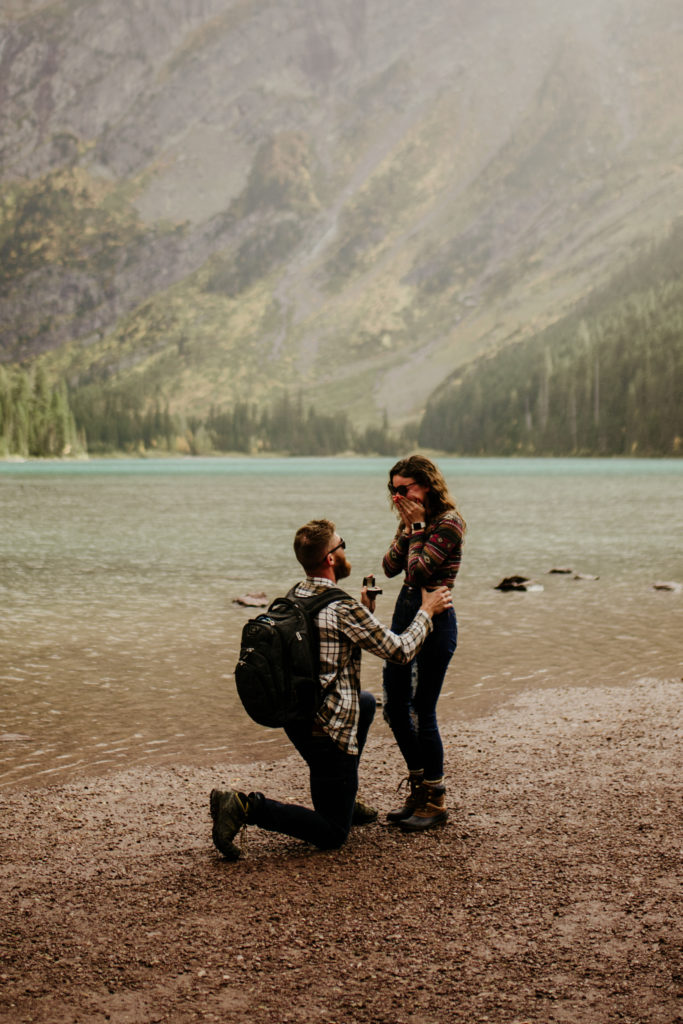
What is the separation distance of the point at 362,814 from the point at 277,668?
6.76 ft

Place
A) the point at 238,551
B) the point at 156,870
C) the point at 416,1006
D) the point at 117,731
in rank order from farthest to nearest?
the point at 238,551 < the point at 117,731 < the point at 156,870 < the point at 416,1006

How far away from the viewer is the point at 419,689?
27.0ft

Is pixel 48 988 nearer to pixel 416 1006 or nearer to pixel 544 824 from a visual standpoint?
pixel 416 1006

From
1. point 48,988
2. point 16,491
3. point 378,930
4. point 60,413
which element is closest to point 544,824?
point 378,930

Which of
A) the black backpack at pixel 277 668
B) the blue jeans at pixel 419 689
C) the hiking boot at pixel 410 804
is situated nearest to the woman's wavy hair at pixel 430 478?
the blue jeans at pixel 419 689

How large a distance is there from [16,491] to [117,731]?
74445 millimetres

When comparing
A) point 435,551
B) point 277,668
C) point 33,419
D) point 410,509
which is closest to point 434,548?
point 435,551

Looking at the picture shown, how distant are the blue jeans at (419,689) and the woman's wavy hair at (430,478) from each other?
800 millimetres

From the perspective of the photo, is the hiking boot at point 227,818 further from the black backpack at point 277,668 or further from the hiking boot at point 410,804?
the hiking boot at point 410,804

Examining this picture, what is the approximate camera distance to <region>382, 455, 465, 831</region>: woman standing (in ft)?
26.3

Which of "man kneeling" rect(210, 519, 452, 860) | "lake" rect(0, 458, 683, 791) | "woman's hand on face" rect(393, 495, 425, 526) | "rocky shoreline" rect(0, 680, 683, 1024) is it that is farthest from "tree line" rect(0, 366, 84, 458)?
"man kneeling" rect(210, 519, 452, 860)

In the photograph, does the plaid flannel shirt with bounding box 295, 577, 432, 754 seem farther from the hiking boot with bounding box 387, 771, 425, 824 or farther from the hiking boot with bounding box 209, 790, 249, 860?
the hiking boot with bounding box 387, 771, 425, 824

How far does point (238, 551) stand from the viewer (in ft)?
115

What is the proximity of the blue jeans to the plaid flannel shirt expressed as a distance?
0.79 metres
